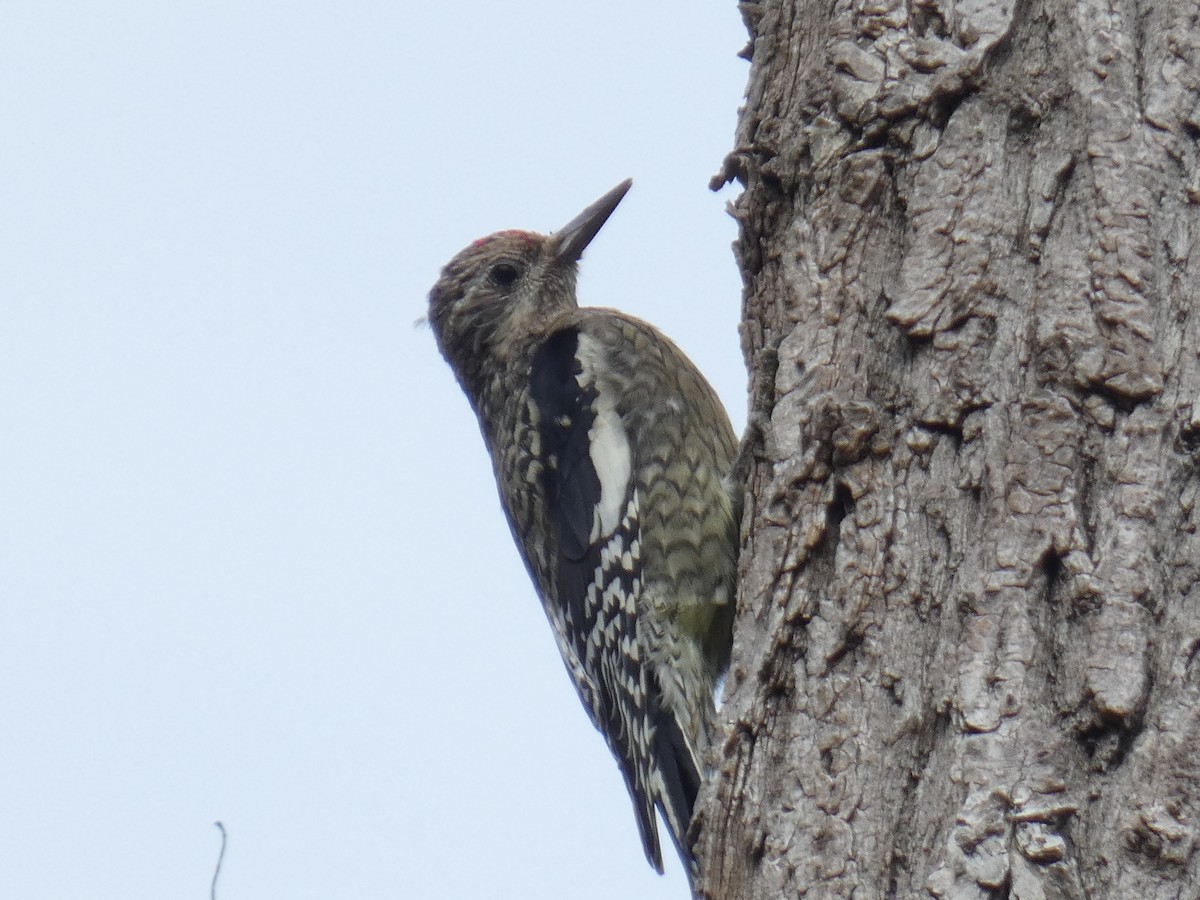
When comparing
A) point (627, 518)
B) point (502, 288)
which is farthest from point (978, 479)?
point (502, 288)

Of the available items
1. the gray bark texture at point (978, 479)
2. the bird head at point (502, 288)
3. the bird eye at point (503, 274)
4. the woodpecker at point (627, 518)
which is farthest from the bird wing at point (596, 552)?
the gray bark texture at point (978, 479)

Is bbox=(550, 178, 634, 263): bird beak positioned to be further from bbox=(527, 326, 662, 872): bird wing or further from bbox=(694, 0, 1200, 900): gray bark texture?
bbox=(694, 0, 1200, 900): gray bark texture

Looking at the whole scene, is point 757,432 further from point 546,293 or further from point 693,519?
point 546,293

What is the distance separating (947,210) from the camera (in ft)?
8.04

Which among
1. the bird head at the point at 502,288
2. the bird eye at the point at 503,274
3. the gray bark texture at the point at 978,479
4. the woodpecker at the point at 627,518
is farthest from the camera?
the bird eye at the point at 503,274

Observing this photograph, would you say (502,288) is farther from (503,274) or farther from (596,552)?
(596,552)

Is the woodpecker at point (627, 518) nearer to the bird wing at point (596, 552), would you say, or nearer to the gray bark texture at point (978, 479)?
the bird wing at point (596, 552)

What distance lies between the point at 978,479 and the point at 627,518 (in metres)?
1.88

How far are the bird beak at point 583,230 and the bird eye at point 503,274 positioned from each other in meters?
0.17

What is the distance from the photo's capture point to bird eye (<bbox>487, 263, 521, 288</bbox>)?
512 cm

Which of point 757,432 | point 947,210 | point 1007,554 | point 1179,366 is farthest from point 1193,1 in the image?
point 757,432

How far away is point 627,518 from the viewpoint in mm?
3996

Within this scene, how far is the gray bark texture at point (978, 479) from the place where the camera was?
1921 millimetres

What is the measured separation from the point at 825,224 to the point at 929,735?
3.47ft
